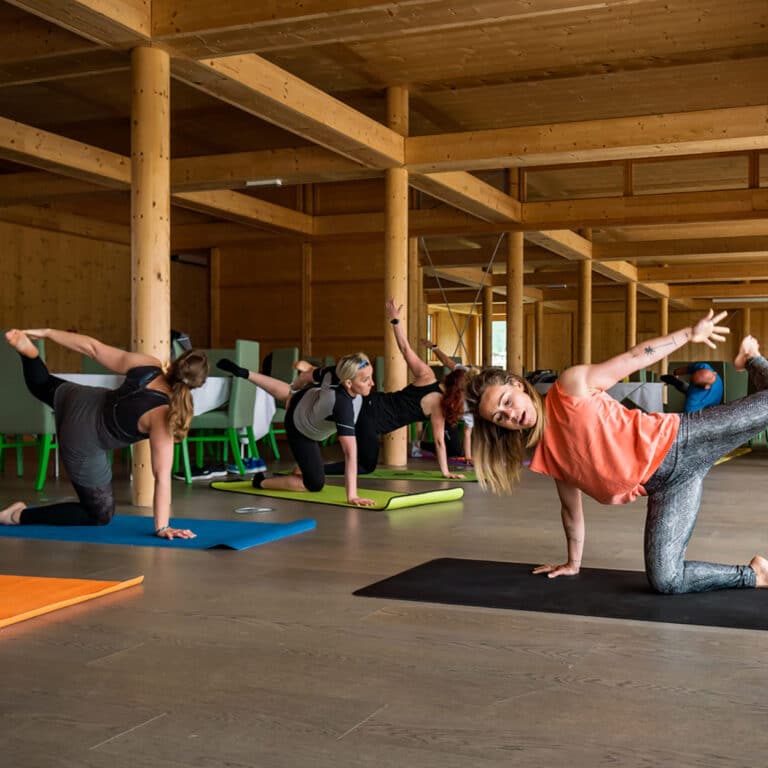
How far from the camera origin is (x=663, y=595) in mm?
3217

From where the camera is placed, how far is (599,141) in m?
7.26

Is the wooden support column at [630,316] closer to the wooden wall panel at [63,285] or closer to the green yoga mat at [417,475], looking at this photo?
the wooden wall panel at [63,285]

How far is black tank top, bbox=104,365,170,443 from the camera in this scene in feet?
14.0

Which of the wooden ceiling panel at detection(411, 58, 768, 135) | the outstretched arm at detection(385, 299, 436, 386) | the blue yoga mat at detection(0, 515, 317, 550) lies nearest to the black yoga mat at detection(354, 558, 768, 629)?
the blue yoga mat at detection(0, 515, 317, 550)

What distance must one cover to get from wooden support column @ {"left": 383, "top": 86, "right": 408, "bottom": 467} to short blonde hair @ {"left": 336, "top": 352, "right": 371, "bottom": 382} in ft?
7.95

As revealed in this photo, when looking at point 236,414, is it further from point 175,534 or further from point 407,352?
point 175,534

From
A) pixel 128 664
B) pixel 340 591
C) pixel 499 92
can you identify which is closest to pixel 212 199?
pixel 499 92

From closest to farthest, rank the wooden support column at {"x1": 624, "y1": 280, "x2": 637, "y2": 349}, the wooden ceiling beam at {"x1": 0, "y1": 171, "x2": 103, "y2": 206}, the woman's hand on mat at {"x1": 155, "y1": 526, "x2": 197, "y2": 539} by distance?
the woman's hand on mat at {"x1": 155, "y1": 526, "x2": 197, "y2": 539}
the wooden ceiling beam at {"x1": 0, "y1": 171, "x2": 103, "y2": 206}
the wooden support column at {"x1": 624, "y1": 280, "x2": 637, "y2": 349}

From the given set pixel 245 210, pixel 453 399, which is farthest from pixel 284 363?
pixel 453 399

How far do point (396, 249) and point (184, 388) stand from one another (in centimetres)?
422

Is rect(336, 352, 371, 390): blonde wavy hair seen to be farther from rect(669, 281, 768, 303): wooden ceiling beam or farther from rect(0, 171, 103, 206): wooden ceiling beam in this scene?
rect(669, 281, 768, 303): wooden ceiling beam

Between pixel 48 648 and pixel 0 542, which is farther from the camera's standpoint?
pixel 0 542

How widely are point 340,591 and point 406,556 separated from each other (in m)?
0.74

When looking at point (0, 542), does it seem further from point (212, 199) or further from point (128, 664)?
point (212, 199)
